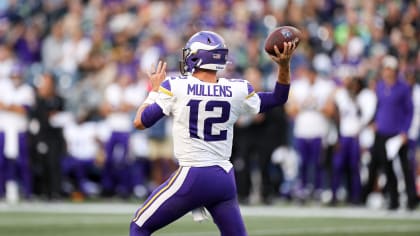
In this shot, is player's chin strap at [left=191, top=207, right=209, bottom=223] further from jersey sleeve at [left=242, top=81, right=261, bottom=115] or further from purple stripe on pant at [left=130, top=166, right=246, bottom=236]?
jersey sleeve at [left=242, top=81, right=261, bottom=115]

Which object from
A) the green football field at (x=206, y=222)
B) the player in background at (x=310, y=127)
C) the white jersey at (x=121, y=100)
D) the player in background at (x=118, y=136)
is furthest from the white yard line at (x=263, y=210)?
the white jersey at (x=121, y=100)

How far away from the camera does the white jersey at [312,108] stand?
15.1 m

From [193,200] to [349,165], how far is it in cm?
832

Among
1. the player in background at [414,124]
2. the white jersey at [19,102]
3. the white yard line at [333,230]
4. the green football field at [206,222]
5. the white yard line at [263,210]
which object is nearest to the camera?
the white yard line at [333,230]

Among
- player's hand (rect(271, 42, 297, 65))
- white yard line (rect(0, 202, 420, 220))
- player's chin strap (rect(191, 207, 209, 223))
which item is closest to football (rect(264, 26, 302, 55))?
player's hand (rect(271, 42, 297, 65))

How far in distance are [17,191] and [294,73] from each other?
4198mm

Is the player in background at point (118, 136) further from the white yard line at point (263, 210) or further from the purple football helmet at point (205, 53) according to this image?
the purple football helmet at point (205, 53)

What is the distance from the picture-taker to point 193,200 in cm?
675

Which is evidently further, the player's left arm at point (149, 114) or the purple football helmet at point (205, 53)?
the purple football helmet at point (205, 53)

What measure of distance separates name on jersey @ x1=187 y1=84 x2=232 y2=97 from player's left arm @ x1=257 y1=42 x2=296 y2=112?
30cm

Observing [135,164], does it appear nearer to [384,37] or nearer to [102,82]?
[102,82]

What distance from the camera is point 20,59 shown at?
17953mm

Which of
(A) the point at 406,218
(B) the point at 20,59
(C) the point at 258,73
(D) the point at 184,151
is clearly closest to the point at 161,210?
(D) the point at 184,151

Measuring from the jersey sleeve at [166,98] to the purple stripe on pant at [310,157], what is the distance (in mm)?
8446
